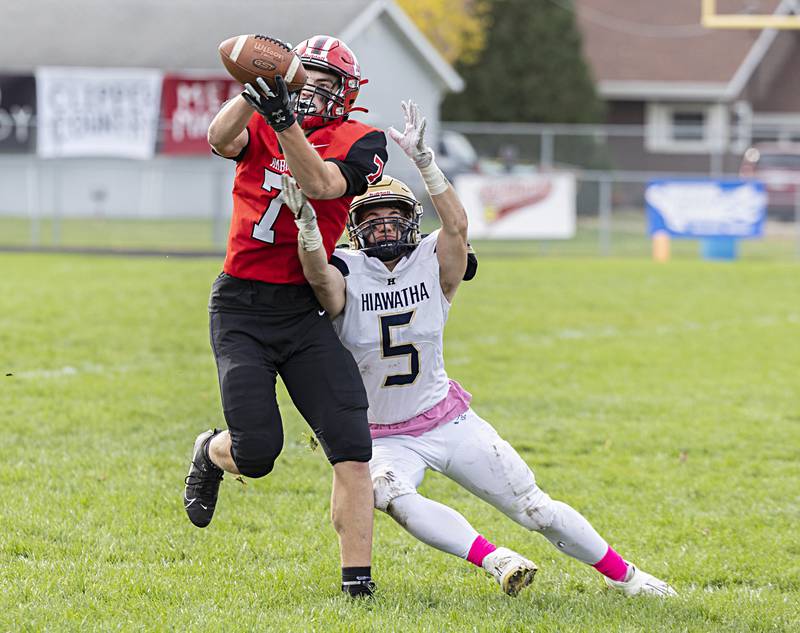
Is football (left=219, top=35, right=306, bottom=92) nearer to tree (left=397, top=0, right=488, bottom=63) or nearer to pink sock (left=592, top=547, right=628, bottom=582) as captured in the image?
pink sock (left=592, top=547, right=628, bottom=582)

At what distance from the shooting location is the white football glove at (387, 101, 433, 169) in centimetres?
430

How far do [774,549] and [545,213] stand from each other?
16032mm

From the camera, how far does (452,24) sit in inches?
1182

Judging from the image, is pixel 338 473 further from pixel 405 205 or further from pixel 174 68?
pixel 174 68

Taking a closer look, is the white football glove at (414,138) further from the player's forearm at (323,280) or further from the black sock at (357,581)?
the black sock at (357,581)

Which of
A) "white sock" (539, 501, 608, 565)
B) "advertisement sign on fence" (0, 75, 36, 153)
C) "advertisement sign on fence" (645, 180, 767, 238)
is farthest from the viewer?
"advertisement sign on fence" (0, 75, 36, 153)

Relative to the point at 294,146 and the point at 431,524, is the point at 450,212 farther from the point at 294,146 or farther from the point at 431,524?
the point at 431,524

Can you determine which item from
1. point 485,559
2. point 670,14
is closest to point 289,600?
point 485,559

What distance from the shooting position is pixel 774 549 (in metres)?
5.18

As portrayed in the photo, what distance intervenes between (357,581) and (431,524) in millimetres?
311

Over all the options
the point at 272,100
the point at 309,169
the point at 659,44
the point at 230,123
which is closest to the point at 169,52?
the point at 659,44

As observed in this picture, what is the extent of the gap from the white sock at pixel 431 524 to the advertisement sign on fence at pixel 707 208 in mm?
16618

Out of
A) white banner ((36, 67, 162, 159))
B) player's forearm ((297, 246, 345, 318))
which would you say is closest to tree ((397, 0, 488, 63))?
white banner ((36, 67, 162, 159))

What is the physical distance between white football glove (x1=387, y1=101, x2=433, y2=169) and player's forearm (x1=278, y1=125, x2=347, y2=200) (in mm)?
258
